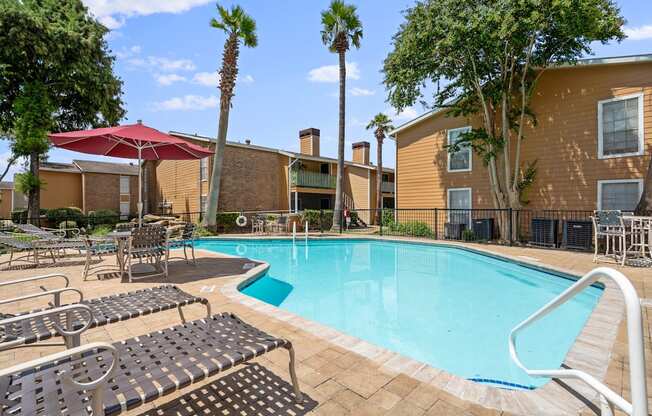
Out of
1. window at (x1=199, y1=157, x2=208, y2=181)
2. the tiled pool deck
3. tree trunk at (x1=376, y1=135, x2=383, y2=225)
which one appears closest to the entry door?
tree trunk at (x1=376, y1=135, x2=383, y2=225)

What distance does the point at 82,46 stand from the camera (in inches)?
585

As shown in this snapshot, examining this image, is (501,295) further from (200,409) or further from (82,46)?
(82,46)

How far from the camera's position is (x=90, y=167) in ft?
82.2

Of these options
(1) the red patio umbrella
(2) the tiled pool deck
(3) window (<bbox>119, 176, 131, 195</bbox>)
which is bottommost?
(2) the tiled pool deck

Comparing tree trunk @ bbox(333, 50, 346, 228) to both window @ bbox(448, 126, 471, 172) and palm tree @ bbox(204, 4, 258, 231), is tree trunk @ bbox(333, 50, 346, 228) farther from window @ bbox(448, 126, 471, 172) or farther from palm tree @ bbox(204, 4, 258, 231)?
window @ bbox(448, 126, 471, 172)

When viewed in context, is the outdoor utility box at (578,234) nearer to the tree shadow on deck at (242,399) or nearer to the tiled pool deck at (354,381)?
the tiled pool deck at (354,381)

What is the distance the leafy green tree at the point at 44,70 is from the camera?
532 inches

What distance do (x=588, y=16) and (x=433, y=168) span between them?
7.50 metres

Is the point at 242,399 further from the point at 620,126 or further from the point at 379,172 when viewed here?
the point at 379,172

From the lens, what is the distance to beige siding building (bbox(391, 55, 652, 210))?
1018cm

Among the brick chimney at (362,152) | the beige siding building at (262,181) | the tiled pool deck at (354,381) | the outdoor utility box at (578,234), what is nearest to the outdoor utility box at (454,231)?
Result: the outdoor utility box at (578,234)

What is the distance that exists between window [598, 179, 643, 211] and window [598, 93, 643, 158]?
931 millimetres

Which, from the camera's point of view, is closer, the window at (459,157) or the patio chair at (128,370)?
the patio chair at (128,370)

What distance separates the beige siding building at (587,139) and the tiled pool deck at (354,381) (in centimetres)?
892
